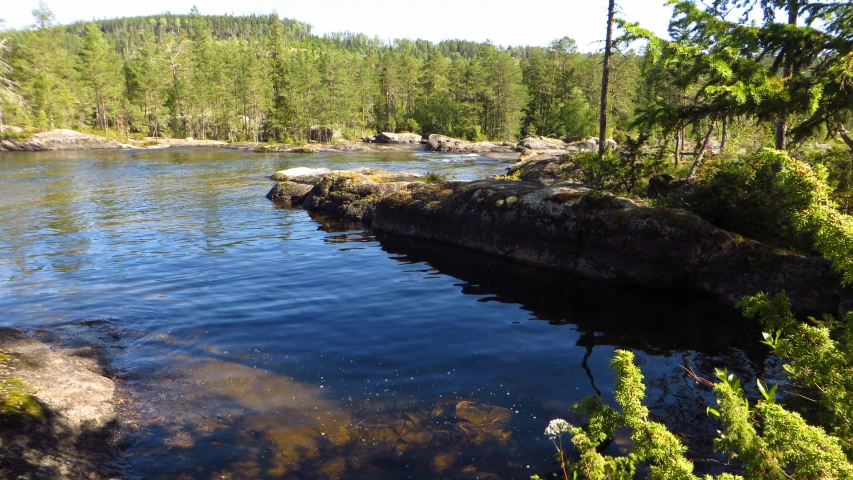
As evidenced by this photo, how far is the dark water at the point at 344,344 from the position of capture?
5.67 meters

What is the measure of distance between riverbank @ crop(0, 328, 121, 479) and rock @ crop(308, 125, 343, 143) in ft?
289

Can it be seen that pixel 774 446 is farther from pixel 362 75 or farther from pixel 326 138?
pixel 362 75

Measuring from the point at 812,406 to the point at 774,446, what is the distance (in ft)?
13.4

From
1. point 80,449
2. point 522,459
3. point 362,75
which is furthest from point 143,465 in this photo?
point 362,75

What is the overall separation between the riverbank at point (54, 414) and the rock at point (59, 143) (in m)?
70.6

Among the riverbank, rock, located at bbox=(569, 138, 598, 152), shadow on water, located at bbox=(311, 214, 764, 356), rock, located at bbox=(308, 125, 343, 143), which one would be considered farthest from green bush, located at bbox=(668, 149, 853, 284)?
rock, located at bbox=(308, 125, 343, 143)

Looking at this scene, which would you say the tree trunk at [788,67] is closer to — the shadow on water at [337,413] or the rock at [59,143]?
the shadow on water at [337,413]

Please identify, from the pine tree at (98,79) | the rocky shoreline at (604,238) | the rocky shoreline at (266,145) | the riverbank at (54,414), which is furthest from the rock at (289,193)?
the pine tree at (98,79)

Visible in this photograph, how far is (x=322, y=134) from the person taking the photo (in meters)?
94.4

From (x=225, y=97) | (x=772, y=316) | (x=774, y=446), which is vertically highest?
(x=225, y=97)

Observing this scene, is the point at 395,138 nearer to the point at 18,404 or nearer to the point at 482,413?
the point at 482,413

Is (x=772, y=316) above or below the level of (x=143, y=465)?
above

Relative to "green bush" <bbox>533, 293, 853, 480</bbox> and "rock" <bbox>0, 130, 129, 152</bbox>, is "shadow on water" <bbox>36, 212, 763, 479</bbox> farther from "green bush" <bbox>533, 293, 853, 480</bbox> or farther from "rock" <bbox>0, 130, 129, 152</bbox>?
"rock" <bbox>0, 130, 129, 152</bbox>

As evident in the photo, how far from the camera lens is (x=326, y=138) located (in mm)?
93312
